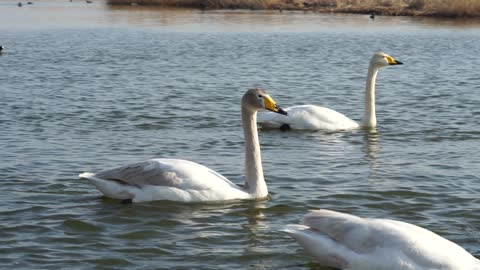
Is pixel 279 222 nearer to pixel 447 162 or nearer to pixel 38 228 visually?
pixel 38 228

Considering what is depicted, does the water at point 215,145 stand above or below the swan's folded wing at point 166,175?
below

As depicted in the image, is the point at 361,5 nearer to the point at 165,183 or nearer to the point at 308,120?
the point at 308,120

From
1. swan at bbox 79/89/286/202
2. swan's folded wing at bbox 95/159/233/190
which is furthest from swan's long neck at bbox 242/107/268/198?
swan's folded wing at bbox 95/159/233/190

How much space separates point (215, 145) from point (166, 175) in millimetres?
3339

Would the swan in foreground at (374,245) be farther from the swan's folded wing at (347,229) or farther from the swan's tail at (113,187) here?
the swan's tail at (113,187)

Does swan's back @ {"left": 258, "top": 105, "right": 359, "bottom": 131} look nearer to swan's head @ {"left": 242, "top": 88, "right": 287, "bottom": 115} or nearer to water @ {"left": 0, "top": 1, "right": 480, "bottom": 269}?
water @ {"left": 0, "top": 1, "right": 480, "bottom": 269}

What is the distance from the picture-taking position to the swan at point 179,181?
8414mm

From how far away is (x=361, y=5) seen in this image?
4741 cm

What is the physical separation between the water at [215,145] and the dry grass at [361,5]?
517 inches

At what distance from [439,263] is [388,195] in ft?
10.9

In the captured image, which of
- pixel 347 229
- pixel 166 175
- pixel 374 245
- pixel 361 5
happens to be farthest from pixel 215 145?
pixel 361 5

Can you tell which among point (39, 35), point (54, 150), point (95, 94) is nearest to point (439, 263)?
point (54, 150)

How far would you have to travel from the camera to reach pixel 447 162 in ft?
35.2

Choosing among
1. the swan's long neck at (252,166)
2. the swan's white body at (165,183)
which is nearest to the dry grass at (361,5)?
the swan's long neck at (252,166)
